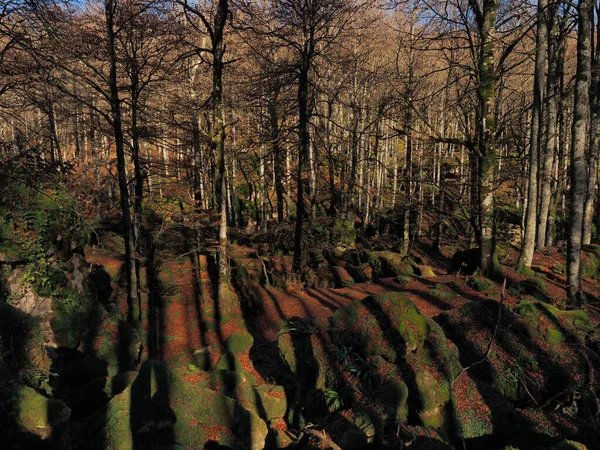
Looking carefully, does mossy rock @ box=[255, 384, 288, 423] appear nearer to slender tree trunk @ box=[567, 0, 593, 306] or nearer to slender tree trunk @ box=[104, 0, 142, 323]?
slender tree trunk @ box=[104, 0, 142, 323]

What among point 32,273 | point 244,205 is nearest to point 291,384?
point 32,273

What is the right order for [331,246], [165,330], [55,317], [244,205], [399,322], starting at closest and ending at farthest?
[399,322] → [55,317] → [165,330] → [331,246] → [244,205]

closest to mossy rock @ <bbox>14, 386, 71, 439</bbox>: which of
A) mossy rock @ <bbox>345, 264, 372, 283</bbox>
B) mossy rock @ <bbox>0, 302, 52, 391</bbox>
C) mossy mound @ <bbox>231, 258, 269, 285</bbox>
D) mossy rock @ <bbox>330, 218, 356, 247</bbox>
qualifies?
mossy rock @ <bbox>0, 302, 52, 391</bbox>

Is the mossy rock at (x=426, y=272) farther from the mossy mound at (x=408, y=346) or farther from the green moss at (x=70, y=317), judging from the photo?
the green moss at (x=70, y=317)

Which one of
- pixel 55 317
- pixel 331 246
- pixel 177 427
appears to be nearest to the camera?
pixel 177 427

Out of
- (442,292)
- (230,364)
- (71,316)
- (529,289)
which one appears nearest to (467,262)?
(442,292)

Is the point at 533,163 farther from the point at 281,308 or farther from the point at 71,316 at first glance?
the point at 71,316

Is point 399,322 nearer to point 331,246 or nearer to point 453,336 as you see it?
point 453,336

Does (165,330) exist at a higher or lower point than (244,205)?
lower

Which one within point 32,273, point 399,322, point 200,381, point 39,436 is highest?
point 32,273
